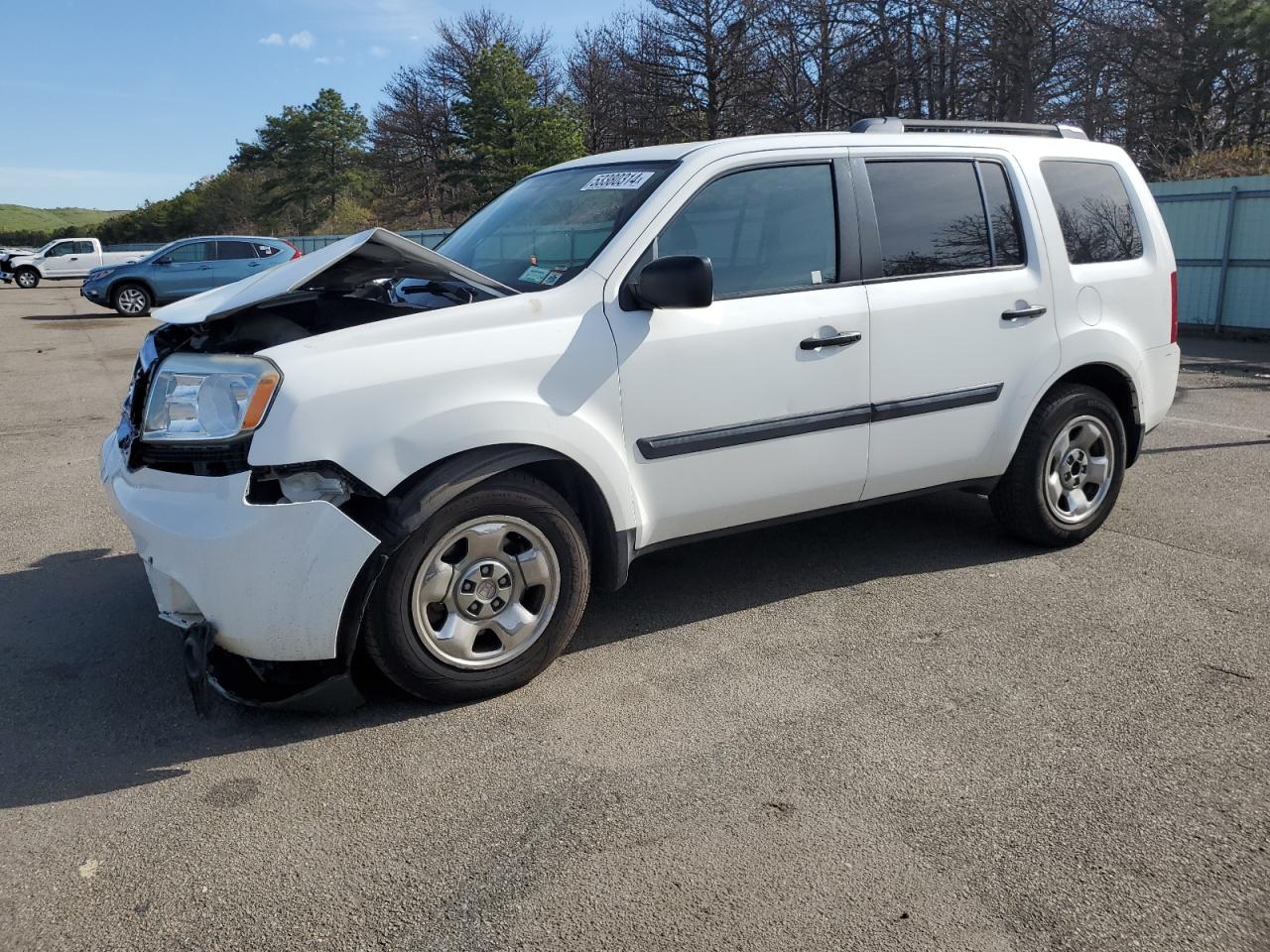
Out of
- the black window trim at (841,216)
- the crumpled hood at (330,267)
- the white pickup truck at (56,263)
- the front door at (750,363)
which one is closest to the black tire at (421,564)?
the front door at (750,363)

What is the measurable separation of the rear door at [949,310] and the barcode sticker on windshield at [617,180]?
935 mm

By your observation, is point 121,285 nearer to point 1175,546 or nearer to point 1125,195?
point 1125,195

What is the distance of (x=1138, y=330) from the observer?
508 centimetres

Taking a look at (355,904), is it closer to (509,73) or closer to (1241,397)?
(1241,397)

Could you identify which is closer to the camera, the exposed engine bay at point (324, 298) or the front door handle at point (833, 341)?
the exposed engine bay at point (324, 298)

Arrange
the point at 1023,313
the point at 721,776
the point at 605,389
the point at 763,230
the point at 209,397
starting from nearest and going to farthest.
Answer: the point at 721,776, the point at 209,397, the point at 605,389, the point at 763,230, the point at 1023,313

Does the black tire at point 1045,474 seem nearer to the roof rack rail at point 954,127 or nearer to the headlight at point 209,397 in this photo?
the roof rack rail at point 954,127

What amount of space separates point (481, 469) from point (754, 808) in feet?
4.44

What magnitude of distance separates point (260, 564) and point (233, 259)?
22597mm

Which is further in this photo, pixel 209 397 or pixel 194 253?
pixel 194 253

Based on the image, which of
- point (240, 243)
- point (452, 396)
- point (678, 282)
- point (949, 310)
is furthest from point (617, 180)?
point (240, 243)

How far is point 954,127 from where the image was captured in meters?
4.84

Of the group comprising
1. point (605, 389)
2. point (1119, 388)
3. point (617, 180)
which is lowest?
point (1119, 388)

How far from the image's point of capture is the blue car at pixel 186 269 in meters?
23.2
